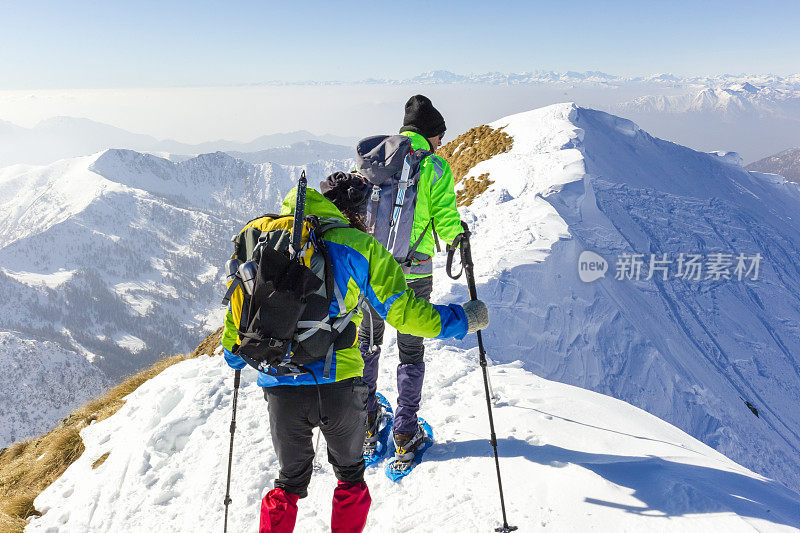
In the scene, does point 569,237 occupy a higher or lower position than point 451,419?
higher

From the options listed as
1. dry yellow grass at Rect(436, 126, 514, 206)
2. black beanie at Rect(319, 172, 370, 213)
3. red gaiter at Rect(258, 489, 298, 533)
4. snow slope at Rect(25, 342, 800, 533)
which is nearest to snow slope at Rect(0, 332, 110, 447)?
dry yellow grass at Rect(436, 126, 514, 206)

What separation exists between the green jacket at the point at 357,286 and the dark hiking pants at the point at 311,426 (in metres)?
0.09

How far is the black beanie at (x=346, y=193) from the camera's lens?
124 inches

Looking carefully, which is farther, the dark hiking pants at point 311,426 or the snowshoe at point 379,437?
the snowshoe at point 379,437

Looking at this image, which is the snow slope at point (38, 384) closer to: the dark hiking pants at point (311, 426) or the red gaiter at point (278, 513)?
the red gaiter at point (278, 513)

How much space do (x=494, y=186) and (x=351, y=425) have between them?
48.1ft

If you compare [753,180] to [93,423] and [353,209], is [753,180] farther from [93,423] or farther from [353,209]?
[93,423]

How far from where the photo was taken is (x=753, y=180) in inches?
890

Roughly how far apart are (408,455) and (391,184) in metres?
3.17

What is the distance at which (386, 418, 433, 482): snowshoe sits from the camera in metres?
4.78

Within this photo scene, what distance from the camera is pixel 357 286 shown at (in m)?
3.01

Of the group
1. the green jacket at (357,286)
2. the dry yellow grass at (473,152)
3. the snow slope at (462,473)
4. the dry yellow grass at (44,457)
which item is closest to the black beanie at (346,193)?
the green jacket at (357,286)

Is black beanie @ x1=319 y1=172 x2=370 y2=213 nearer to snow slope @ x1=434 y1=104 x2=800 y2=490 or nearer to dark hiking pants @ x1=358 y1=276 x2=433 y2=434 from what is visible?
dark hiking pants @ x1=358 y1=276 x2=433 y2=434

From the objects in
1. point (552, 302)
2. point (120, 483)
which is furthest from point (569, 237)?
point (120, 483)
